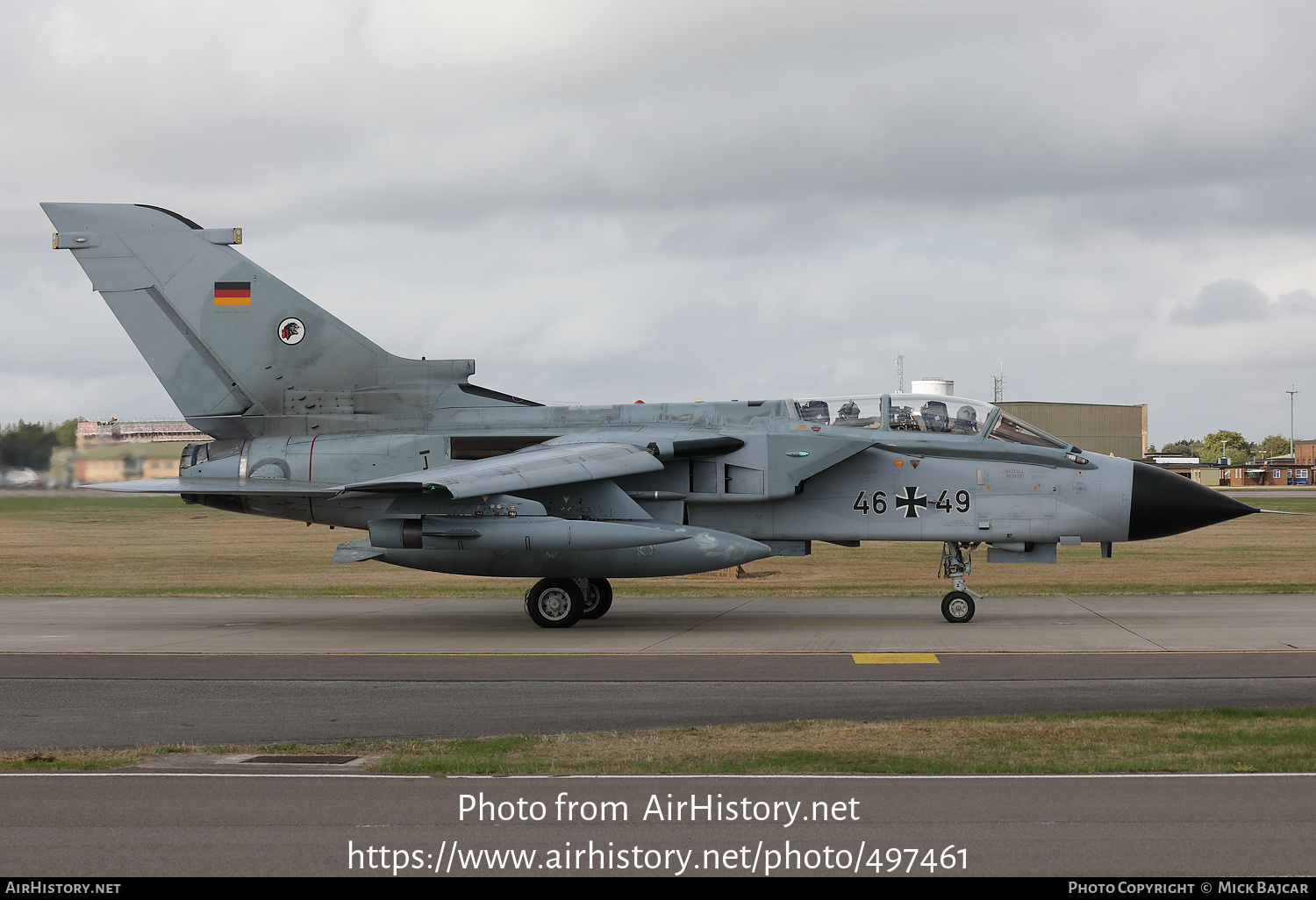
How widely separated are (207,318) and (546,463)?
693cm

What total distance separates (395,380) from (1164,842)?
15615 mm

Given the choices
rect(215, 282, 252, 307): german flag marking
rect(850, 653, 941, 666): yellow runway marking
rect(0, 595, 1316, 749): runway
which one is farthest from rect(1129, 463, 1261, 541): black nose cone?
rect(215, 282, 252, 307): german flag marking

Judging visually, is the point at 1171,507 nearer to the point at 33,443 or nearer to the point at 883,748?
the point at 883,748

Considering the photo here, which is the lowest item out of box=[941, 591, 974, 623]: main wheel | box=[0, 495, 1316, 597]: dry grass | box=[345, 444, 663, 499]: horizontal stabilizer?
box=[0, 495, 1316, 597]: dry grass

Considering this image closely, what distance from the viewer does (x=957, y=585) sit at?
58.1 feet

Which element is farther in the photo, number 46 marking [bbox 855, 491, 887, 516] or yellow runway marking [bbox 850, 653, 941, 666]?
number 46 marking [bbox 855, 491, 887, 516]

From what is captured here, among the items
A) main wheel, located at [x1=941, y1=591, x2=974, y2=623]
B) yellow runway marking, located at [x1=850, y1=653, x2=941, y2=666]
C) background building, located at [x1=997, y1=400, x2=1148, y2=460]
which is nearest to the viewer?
yellow runway marking, located at [x1=850, y1=653, x2=941, y2=666]

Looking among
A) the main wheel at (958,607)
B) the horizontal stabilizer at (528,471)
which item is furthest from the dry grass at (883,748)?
the main wheel at (958,607)

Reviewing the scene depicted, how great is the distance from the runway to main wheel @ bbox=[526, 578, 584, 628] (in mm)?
245

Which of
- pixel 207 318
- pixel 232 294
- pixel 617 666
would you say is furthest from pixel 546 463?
pixel 207 318

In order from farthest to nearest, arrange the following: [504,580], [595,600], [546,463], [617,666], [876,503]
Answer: [504,580], [595,600], [876,503], [546,463], [617,666]

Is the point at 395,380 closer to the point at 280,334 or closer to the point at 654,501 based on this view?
the point at 280,334

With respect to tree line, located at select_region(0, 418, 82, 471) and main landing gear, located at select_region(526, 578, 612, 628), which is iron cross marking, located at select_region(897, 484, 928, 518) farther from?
tree line, located at select_region(0, 418, 82, 471)

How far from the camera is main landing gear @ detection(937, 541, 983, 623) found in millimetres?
17359
